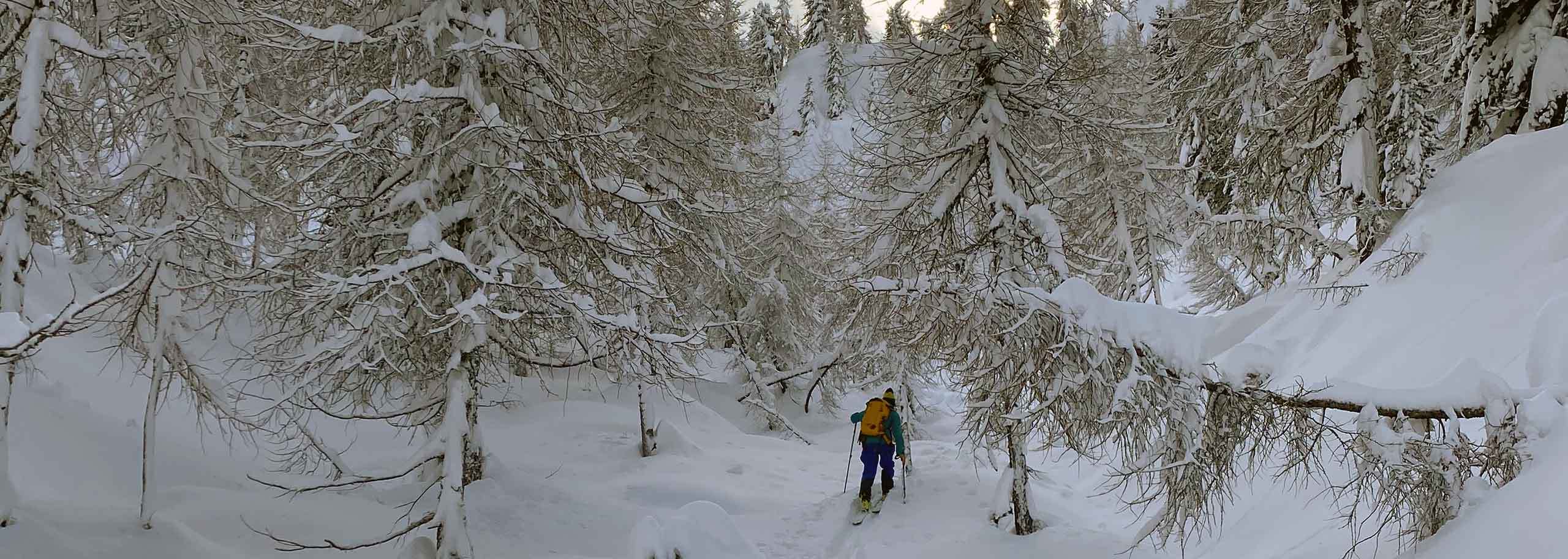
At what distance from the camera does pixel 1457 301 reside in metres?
5.61

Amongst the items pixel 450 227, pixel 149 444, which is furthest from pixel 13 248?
pixel 450 227

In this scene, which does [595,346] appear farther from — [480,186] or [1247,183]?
[1247,183]

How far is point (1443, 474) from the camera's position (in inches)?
150

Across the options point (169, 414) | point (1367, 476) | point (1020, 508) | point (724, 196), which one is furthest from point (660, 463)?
point (1367, 476)

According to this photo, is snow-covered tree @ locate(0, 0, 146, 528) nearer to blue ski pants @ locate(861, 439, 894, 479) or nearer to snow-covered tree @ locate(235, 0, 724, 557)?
snow-covered tree @ locate(235, 0, 724, 557)

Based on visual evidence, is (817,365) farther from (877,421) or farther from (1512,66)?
(1512,66)

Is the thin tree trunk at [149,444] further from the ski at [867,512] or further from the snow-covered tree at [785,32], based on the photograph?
the snow-covered tree at [785,32]

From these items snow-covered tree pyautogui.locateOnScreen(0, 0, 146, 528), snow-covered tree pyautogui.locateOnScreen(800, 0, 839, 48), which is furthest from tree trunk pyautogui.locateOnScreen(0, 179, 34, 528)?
snow-covered tree pyautogui.locateOnScreen(800, 0, 839, 48)

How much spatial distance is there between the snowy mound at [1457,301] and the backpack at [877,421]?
523 cm

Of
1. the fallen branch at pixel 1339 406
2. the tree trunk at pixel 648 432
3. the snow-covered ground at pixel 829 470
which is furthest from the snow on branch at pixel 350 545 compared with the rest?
the fallen branch at pixel 1339 406

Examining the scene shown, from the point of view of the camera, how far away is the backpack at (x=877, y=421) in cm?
1151

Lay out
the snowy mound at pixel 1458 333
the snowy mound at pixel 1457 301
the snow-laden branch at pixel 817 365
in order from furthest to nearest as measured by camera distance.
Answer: the snow-laden branch at pixel 817 365 < the snowy mound at pixel 1457 301 < the snowy mound at pixel 1458 333

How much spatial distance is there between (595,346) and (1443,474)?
6.19 meters

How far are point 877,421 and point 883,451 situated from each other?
1.52 feet
